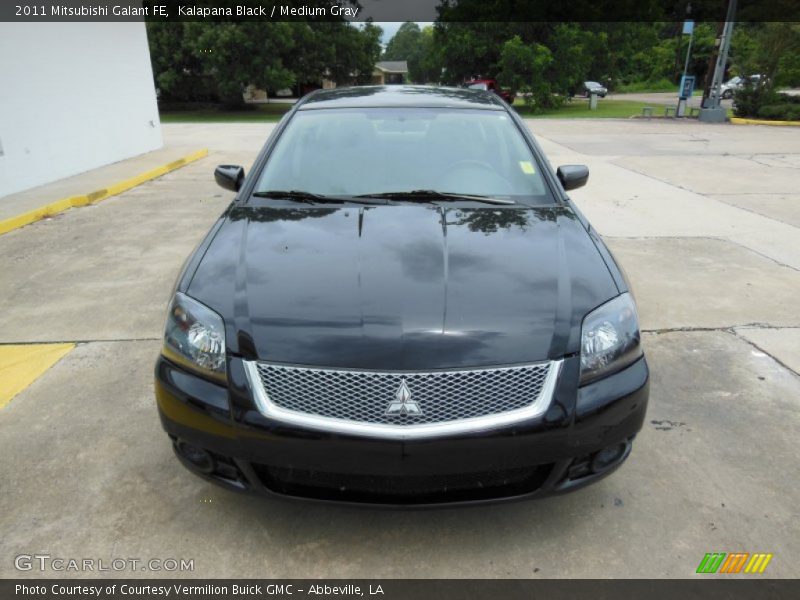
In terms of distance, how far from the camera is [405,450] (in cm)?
189

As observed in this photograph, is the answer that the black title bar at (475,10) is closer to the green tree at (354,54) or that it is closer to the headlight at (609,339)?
the green tree at (354,54)

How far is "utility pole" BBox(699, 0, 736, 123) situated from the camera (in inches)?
763

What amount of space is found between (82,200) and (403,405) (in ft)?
25.3

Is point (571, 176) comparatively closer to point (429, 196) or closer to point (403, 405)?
point (429, 196)

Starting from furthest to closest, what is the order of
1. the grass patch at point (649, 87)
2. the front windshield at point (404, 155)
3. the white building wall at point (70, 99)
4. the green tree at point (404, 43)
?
the green tree at point (404, 43)
the grass patch at point (649, 87)
the white building wall at point (70, 99)
the front windshield at point (404, 155)

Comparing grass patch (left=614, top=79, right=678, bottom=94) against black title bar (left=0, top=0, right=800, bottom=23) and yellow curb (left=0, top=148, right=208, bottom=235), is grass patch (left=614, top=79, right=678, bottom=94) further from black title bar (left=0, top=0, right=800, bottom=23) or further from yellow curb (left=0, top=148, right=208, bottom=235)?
yellow curb (left=0, top=148, right=208, bottom=235)

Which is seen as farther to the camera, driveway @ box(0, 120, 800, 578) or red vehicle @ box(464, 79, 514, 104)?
red vehicle @ box(464, 79, 514, 104)

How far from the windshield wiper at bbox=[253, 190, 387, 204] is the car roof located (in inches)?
33.9

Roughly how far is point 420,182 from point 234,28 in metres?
27.6

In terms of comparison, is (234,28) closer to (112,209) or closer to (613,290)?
(112,209)

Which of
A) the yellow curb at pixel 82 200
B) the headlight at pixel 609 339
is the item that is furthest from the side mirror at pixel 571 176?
the yellow curb at pixel 82 200

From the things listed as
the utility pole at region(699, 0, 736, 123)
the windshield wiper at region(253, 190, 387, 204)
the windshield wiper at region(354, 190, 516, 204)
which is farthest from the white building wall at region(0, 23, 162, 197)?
the utility pole at region(699, 0, 736, 123)

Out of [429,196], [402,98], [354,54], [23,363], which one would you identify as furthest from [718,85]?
[23,363]

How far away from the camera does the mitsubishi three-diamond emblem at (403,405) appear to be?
1.91 metres
